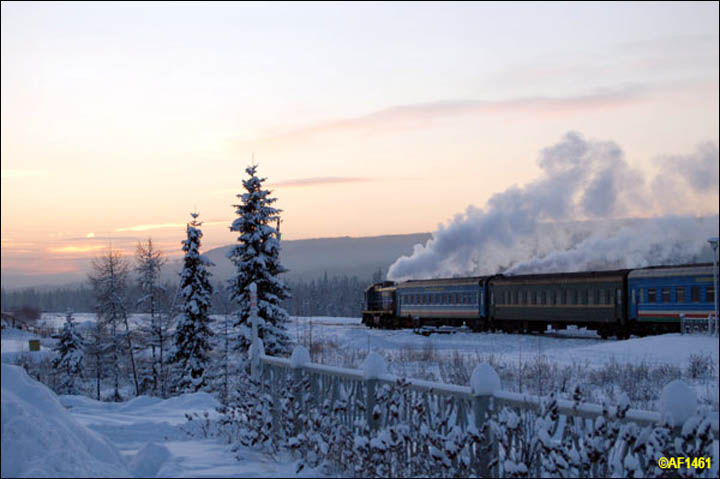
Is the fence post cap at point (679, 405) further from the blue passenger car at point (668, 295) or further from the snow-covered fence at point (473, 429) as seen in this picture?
the blue passenger car at point (668, 295)

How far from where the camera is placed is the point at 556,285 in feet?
112

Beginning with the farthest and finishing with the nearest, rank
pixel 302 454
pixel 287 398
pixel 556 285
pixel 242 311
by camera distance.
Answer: pixel 556 285 → pixel 242 311 → pixel 287 398 → pixel 302 454

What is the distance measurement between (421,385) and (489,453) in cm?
116

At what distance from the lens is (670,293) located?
92.5 feet

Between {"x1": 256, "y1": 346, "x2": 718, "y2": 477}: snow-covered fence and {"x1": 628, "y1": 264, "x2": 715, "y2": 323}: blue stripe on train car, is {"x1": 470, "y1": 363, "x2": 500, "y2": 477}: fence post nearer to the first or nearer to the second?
{"x1": 256, "y1": 346, "x2": 718, "y2": 477}: snow-covered fence

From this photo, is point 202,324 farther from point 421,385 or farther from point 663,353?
point 421,385

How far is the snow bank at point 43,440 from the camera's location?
255 inches

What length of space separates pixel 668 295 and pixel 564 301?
601cm

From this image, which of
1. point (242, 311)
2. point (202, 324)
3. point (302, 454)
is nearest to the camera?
point (302, 454)

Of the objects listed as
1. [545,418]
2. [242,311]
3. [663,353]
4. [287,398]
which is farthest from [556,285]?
[545,418]

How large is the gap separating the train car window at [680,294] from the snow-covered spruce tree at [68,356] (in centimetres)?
2780

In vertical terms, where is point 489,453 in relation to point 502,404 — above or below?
below

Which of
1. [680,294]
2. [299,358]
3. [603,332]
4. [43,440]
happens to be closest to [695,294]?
[680,294]

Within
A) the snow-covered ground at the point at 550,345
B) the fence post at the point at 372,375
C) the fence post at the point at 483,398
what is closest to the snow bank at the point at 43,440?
the fence post at the point at 372,375
